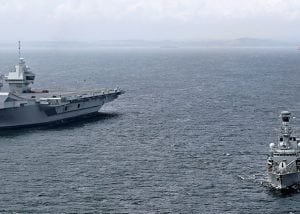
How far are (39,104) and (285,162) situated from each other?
137 feet

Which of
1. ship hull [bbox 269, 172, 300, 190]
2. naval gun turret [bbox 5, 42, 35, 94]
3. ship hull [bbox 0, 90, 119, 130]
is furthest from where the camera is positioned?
naval gun turret [bbox 5, 42, 35, 94]

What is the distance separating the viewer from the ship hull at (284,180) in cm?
5359

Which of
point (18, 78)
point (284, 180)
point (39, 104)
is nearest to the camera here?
point (284, 180)

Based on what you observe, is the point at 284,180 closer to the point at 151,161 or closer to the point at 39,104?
the point at 151,161

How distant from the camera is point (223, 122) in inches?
3477

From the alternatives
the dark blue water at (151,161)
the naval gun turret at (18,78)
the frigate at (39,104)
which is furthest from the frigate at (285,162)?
the naval gun turret at (18,78)

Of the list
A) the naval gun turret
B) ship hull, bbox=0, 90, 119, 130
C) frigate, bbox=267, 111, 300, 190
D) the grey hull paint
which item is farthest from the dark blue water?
the naval gun turret

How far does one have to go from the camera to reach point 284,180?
53.8m

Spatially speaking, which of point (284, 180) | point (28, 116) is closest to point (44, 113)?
point (28, 116)

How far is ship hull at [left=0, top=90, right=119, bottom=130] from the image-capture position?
8544cm

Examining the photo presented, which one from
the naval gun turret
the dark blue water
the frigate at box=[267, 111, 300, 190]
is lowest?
the dark blue water

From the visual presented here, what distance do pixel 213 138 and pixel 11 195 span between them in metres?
30.0

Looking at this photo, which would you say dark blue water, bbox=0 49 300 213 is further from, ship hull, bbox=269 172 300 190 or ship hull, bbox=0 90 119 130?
ship hull, bbox=0 90 119 130

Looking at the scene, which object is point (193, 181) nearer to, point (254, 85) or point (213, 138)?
point (213, 138)
